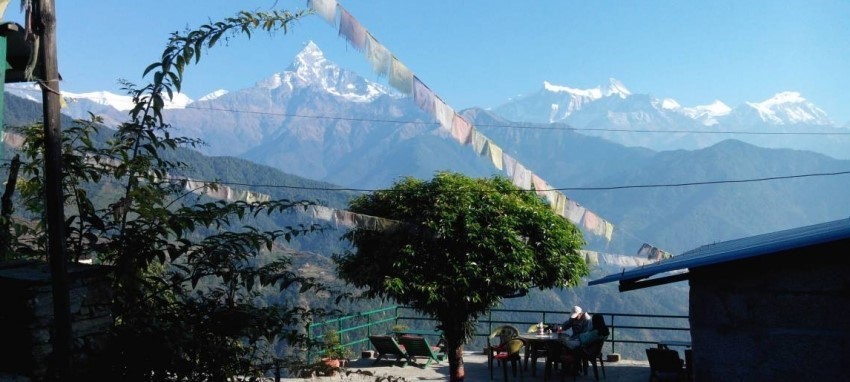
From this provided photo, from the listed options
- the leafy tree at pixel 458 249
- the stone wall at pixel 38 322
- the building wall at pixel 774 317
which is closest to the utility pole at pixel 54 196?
the stone wall at pixel 38 322

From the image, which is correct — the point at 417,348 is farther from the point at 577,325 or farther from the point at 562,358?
the point at 562,358

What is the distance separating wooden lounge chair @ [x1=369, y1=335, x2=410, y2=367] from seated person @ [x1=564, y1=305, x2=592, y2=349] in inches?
117

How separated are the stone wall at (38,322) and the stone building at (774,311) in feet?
11.8

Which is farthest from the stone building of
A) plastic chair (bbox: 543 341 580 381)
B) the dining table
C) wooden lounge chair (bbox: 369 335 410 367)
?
wooden lounge chair (bbox: 369 335 410 367)

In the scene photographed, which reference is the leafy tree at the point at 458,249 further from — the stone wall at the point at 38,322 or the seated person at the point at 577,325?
the stone wall at the point at 38,322

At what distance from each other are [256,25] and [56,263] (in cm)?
185

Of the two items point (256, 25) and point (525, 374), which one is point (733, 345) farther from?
point (525, 374)

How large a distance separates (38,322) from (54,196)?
0.77 meters

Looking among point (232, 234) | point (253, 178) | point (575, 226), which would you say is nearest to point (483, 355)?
point (575, 226)

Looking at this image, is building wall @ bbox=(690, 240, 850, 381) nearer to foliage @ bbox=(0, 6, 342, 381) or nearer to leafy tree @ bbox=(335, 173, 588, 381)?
foliage @ bbox=(0, 6, 342, 381)

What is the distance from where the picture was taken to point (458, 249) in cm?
1048

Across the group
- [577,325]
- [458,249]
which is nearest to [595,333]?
[577,325]

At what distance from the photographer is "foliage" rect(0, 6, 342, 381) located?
4.06 meters

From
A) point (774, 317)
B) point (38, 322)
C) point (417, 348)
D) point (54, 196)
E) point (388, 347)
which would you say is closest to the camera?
point (54, 196)
